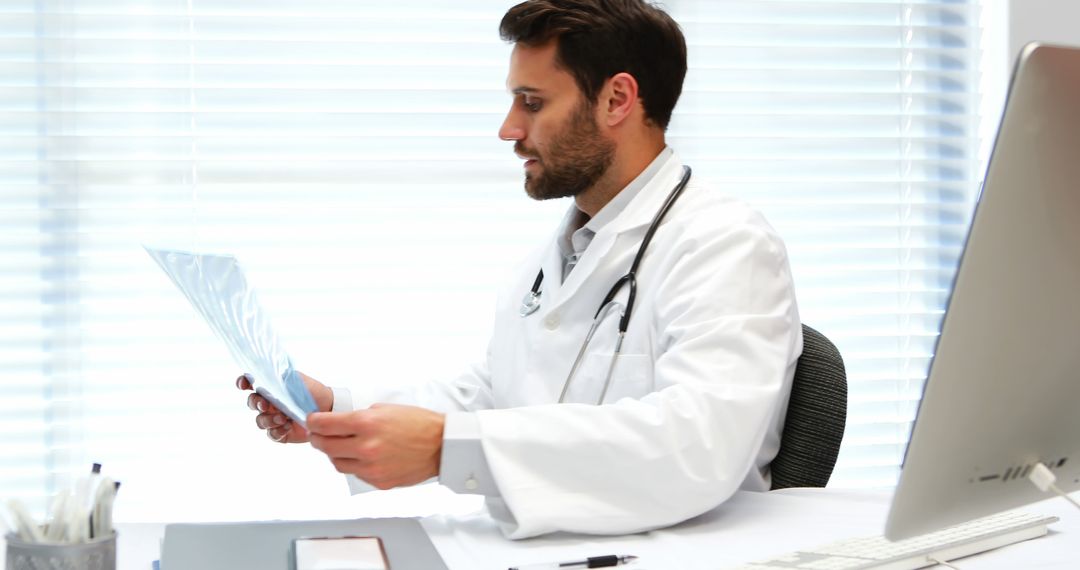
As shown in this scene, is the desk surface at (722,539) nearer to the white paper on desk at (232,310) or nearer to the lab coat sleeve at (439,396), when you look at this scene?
the white paper on desk at (232,310)

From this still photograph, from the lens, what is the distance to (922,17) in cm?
274

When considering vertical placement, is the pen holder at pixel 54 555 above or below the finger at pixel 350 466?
above

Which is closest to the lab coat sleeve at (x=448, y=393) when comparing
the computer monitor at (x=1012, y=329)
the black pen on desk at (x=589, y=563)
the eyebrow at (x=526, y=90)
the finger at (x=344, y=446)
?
the eyebrow at (x=526, y=90)

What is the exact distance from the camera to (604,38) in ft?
5.54

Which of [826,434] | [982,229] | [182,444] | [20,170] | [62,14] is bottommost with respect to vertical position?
[182,444]

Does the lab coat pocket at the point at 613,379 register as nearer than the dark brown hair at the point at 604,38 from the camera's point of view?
Yes

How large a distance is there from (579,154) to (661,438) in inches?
24.6

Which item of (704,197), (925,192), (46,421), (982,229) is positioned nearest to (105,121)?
(46,421)

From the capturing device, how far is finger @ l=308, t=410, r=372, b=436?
3.77ft

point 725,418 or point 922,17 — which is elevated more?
point 922,17

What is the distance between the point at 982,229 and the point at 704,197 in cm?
93

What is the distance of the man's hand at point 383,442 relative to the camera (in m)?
1.16

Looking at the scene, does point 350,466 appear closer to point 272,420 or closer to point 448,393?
point 272,420

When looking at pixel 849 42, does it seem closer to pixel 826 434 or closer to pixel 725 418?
pixel 826 434
